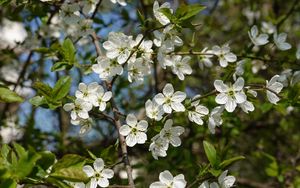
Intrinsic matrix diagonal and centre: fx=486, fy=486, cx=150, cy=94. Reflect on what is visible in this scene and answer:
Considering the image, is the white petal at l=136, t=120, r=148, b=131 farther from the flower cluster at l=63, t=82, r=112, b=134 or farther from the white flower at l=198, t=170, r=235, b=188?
the white flower at l=198, t=170, r=235, b=188

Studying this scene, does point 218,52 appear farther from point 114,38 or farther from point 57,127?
point 57,127

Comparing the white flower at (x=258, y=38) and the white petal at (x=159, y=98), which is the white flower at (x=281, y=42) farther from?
the white petal at (x=159, y=98)

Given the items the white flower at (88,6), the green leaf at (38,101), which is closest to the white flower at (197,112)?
the green leaf at (38,101)

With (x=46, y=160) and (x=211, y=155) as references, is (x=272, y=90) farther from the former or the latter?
(x=46, y=160)

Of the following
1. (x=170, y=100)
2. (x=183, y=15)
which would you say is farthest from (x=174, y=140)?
(x=183, y=15)

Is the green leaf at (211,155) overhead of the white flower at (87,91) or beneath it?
→ beneath

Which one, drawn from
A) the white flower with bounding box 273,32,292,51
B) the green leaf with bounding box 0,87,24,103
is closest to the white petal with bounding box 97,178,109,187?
the green leaf with bounding box 0,87,24,103

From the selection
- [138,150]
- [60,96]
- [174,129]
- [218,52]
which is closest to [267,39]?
[218,52]
